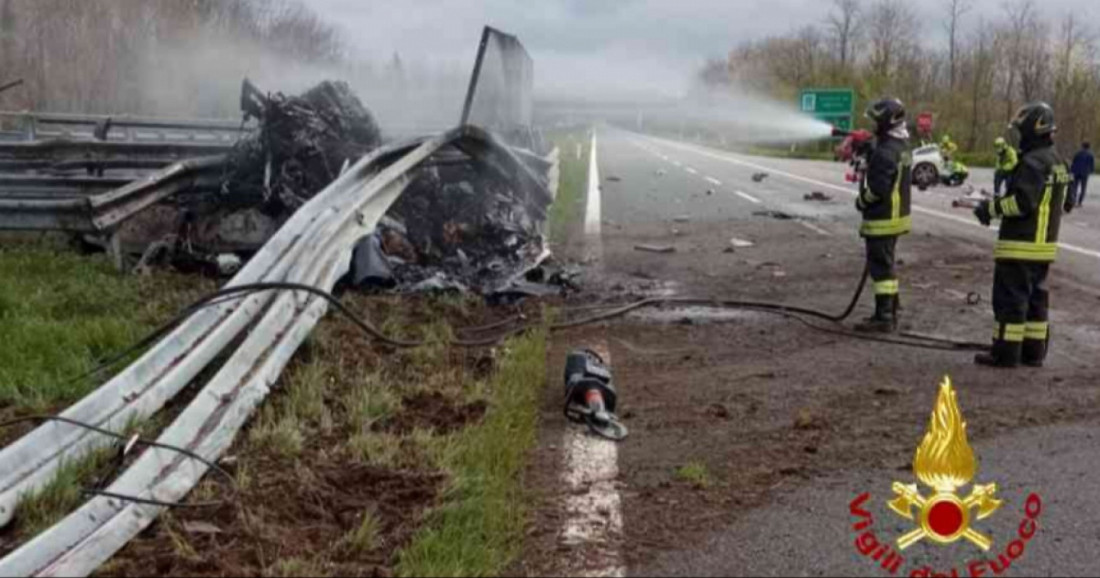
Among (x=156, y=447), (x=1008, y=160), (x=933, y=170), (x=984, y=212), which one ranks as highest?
(x=1008, y=160)

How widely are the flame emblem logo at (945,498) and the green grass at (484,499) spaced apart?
1.25 meters

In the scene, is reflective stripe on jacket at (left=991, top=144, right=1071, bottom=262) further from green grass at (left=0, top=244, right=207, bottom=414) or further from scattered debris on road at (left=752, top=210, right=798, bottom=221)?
scattered debris on road at (left=752, top=210, right=798, bottom=221)

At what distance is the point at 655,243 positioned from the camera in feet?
38.2

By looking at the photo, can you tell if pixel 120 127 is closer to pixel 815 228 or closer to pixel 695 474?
pixel 815 228

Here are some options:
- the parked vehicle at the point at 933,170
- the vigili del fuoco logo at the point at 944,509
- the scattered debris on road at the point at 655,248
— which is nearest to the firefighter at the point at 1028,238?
the vigili del fuoco logo at the point at 944,509

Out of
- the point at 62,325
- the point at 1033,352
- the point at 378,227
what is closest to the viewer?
the point at 62,325

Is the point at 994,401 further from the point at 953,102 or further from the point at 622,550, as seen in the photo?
the point at 953,102

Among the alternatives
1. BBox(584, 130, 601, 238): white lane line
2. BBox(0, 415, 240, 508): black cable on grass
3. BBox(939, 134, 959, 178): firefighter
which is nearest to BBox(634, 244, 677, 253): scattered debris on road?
BBox(584, 130, 601, 238): white lane line

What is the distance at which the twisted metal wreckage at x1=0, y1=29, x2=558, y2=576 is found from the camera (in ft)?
10.8

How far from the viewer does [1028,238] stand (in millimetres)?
5812

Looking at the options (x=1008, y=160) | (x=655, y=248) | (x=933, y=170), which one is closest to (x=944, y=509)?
(x=1008, y=160)

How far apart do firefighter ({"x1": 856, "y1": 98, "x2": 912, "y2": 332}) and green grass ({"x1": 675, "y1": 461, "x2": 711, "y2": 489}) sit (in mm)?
3401

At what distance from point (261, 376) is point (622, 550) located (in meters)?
1.93

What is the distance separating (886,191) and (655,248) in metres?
4.37
